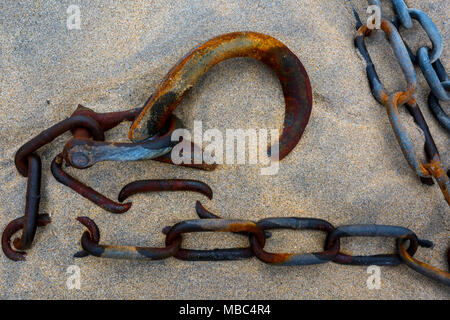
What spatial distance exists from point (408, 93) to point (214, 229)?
0.89m

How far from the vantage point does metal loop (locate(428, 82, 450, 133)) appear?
4.62 feet

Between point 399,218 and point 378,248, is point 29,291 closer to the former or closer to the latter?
point 378,248

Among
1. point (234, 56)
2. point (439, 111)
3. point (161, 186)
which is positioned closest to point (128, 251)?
point (161, 186)

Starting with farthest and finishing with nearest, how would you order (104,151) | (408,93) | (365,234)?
(408,93)
(365,234)
(104,151)

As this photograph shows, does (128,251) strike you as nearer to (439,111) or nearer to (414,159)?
(414,159)

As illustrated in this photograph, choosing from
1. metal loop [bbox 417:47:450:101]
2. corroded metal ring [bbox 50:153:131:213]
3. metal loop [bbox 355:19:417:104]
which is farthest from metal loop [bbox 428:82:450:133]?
corroded metal ring [bbox 50:153:131:213]

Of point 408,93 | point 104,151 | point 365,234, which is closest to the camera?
point 104,151

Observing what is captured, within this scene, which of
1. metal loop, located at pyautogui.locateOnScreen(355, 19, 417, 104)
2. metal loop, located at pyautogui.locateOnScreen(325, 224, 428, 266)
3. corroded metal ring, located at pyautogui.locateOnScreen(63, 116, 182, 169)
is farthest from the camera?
metal loop, located at pyautogui.locateOnScreen(355, 19, 417, 104)

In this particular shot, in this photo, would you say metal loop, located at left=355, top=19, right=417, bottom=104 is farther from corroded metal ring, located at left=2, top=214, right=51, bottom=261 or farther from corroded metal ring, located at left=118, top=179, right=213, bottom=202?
corroded metal ring, located at left=2, top=214, right=51, bottom=261

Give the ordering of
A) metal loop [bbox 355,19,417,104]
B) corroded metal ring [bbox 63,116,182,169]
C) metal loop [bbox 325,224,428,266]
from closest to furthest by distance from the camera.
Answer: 1. corroded metal ring [bbox 63,116,182,169]
2. metal loop [bbox 325,224,428,266]
3. metal loop [bbox 355,19,417,104]

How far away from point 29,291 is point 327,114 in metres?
1.25

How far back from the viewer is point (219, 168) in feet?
4.36

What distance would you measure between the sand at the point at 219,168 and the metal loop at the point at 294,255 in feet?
0.18

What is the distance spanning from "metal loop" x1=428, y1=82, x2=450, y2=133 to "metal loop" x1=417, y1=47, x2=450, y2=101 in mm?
27
